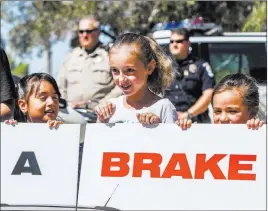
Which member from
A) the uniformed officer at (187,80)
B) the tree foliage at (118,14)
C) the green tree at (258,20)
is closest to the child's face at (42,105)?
the uniformed officer at (187,80)

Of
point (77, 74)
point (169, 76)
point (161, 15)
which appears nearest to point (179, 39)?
point (77, 74)

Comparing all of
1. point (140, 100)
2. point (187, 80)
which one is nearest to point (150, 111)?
point (140, 100)

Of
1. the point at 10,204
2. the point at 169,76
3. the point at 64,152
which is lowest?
the point at 10,204

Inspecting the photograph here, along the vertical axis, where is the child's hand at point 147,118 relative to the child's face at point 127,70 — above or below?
below

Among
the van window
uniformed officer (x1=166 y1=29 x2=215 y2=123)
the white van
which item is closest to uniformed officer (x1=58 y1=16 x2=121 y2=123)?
uniformed officer (x1=166 y1=29 x2=215 y2=123)

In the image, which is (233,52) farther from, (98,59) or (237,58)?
(98,59)

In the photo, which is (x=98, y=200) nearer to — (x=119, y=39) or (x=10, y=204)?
(x=10, y=204)

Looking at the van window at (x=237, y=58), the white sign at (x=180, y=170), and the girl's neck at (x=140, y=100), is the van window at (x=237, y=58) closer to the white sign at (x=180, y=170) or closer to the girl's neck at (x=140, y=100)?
the girl's neck at (x=140, y=100)

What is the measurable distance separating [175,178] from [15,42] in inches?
680

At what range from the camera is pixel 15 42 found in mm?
20484

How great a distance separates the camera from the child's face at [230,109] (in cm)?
400

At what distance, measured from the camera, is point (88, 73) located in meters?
7.38

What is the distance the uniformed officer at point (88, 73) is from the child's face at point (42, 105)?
295 cm

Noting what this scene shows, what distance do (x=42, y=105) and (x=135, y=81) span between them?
50cm
